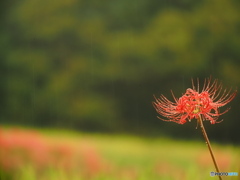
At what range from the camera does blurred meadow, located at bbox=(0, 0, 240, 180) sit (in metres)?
3.31

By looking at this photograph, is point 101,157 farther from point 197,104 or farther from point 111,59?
point 197,104

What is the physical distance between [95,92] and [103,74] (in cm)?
18

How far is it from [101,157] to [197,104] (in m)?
1.26

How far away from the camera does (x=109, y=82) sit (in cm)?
364

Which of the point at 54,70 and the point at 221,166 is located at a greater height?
the point at 54,70

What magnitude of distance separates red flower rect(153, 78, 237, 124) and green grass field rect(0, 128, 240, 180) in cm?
28

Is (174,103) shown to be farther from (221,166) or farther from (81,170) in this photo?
(81,170)

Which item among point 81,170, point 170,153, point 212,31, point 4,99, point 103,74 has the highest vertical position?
point 212,31

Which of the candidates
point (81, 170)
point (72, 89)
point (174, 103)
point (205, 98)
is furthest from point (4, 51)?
point (205, 98)

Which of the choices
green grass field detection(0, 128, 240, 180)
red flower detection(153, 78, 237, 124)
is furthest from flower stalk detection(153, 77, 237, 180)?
green grass field detection(0, 128, 240, 180)

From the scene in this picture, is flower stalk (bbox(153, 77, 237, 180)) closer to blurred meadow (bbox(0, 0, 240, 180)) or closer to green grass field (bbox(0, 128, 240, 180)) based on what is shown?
blurred meadow (bbox(0, 0, 240, 180))

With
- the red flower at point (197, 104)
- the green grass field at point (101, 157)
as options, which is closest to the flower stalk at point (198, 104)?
the red flower at point (197, 104)

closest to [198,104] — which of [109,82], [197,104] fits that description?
[197,104]

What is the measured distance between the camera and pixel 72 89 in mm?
3736
